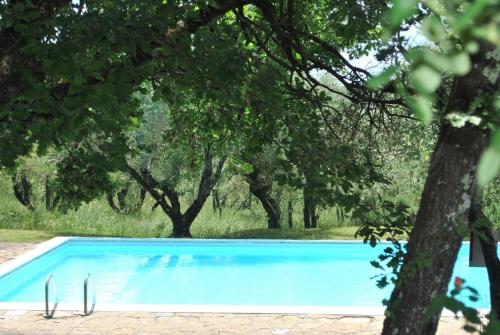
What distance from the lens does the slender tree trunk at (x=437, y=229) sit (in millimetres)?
2633

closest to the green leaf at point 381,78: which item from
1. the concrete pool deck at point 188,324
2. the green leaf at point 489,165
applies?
the green leaf at point 489,165

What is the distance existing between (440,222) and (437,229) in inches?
1.3

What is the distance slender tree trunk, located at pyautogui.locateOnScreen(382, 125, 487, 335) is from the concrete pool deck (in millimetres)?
4931

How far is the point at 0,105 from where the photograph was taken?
448 centimetres

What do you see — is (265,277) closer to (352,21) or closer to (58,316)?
(58,316)

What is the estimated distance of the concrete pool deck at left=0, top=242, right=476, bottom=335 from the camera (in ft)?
25.2

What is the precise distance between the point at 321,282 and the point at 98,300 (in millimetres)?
4726

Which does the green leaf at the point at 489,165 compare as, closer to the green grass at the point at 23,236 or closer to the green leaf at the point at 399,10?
the green leaf at the point at 399,10

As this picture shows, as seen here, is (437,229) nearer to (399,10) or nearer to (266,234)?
(399,10)

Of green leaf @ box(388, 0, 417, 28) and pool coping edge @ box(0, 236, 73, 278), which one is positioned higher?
green leaf @ box(388, 0, 417, 28)

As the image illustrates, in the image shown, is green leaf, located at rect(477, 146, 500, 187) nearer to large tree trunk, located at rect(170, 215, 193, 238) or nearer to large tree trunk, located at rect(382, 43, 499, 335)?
large tree trunk, located at rect(382, 43, 499, 335)

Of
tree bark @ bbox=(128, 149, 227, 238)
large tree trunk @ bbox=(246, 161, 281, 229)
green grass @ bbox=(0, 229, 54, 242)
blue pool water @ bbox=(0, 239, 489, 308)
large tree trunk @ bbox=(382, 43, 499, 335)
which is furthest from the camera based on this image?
large tree trunk @ bbox=(246, 161, 281, 229)

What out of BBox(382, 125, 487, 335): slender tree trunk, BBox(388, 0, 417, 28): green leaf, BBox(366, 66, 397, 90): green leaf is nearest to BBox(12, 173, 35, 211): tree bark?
BBox(382, 125, 487, 335): slender tree trunk

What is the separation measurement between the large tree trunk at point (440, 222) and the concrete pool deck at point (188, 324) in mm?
4935
